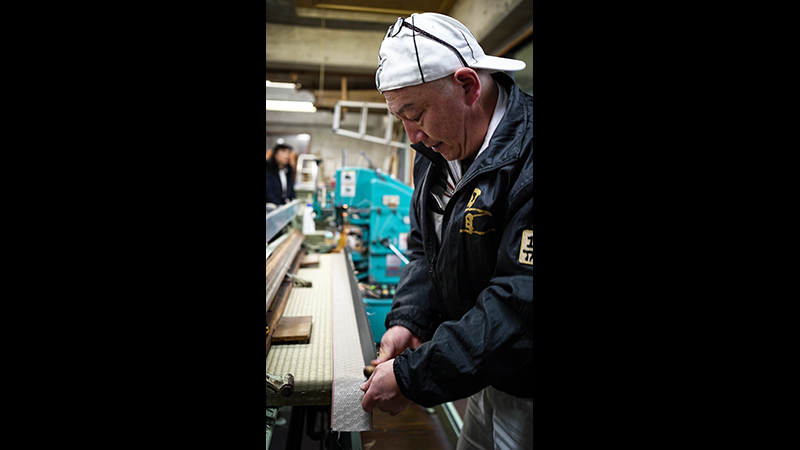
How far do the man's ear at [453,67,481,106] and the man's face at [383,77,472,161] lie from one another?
15 mm

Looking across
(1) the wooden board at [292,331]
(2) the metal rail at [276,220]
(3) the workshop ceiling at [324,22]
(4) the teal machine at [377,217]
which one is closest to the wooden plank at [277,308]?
(1) the wooden board at [292,331]

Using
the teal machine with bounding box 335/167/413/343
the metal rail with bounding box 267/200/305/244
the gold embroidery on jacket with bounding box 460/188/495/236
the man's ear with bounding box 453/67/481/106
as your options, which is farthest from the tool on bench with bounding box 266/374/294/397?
the teal machine with bounding box 335/167/413/343

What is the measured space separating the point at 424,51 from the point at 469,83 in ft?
0.43

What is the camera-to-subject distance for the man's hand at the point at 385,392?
32.7 inches

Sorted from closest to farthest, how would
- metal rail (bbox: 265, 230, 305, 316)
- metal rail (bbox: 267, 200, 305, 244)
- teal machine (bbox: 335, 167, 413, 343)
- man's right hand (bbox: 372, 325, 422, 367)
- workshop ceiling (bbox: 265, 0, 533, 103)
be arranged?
man's right hand (bbox: 372, 325, 422, 367)
metal rail (bbox: 265, 230, 305, 316)
metal rail (bbox: 267, 200, 305, 244)
teal machine (bbox: 335, 167, 413, 343)
workshop ceiling (bbox: 265, 0, 533, 103)

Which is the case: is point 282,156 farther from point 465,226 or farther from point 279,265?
point 465,226

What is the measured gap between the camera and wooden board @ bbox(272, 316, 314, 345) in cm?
118

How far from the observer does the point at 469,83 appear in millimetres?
890

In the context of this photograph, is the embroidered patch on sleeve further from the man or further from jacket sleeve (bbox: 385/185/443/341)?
jacket sleeve (bbox: 385/185/443/341)

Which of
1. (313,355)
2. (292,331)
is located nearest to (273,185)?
(292,331)
